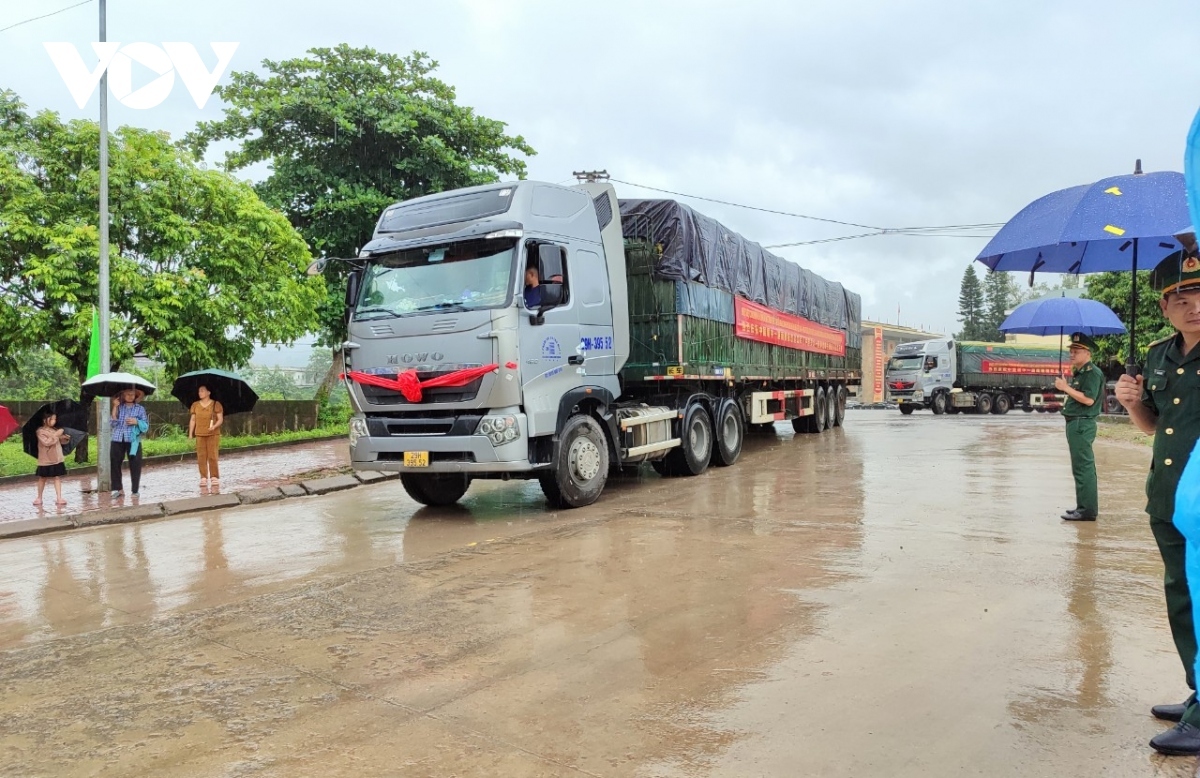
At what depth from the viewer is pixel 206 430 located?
1130 centimetres

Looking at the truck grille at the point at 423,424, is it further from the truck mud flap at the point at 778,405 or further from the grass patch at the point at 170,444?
the grass patch at the point at 170,444

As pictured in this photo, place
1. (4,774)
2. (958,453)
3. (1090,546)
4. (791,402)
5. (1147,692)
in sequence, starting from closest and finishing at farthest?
(4,774) → (1147,692) → (1090,546) → (958,453) → (791,402)

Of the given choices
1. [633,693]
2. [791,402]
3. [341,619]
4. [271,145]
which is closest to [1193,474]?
[633,693]

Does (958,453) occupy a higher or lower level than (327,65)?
lower

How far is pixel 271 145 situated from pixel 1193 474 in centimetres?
2332

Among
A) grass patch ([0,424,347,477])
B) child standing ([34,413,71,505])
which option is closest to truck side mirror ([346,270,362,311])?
child standing ([34,413,71,505])

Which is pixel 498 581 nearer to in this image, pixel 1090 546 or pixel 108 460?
pixel 1090 546

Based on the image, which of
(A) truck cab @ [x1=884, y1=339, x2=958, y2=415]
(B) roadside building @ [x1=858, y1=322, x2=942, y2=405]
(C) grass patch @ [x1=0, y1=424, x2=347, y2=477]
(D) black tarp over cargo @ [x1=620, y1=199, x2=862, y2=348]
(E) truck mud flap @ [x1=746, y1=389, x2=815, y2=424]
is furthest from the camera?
(B) roadside building @ [x1=858, y1=322, x2=942, y2=405]

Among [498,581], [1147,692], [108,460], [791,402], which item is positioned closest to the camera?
[1147,692]

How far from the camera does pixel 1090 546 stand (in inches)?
268

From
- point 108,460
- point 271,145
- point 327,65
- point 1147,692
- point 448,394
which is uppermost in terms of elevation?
point 327,65

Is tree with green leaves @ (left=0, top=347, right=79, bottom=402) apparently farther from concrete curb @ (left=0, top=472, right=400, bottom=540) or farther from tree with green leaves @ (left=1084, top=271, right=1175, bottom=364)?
tree with green leaves @ (left=1084, top=271, right=1175, bottom=364)

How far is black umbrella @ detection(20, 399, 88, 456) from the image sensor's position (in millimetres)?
10516

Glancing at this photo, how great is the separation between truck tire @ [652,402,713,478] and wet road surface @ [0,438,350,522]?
5.59 m
